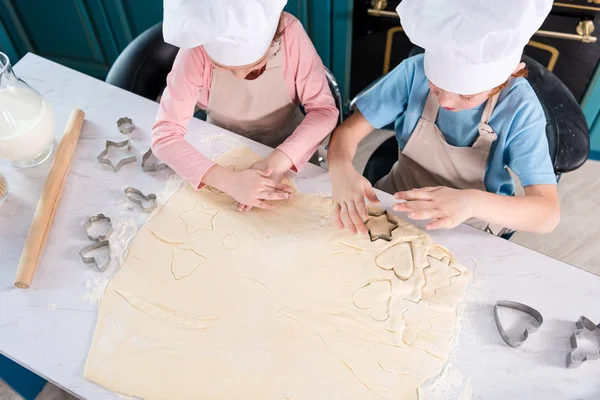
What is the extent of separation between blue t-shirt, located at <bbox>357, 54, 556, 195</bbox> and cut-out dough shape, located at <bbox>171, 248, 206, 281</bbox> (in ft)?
1.56

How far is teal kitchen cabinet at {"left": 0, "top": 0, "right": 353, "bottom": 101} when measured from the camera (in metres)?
1.74

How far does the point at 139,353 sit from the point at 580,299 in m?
0.74

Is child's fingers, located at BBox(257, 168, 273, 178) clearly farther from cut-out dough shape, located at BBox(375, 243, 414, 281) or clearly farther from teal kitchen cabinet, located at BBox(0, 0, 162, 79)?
teal kitchen cabinet, located at BBox(0, 0, 162, 79)

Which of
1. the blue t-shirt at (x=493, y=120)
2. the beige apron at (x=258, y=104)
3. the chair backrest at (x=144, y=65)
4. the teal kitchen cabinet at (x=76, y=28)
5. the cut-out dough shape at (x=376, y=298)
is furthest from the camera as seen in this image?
the teal kitchen cabinet at (x=76, y=28)

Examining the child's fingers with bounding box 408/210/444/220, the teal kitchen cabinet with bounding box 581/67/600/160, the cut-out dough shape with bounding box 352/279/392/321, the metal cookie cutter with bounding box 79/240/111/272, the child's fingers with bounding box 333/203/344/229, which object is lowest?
the teal kitchen cabinet with bounding box 581/67/600/160

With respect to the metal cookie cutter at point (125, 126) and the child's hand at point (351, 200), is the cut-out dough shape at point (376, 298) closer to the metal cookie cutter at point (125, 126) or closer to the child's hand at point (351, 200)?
the child's hand at point (351, 200)

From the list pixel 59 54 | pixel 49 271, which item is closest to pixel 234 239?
pixel 49 271

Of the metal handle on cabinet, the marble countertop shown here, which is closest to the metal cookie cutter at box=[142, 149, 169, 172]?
the marble countertop

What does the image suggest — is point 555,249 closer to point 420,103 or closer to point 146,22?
point 420,103

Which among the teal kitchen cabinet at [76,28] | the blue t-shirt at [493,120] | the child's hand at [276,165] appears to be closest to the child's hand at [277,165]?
the child's hand at [276,165]

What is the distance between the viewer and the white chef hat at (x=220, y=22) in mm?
871

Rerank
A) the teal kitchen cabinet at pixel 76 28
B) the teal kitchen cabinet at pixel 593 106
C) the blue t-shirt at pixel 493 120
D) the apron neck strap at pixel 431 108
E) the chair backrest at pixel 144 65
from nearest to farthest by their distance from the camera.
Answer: the blue t-shirt at pixel 493 120 → the apron neck strap at pixel 431 108 → the chair backrest at pixel 144 65 → the teal kitchen cabinet at pixel 593 106 → the teal kitchen cabinet at pixel 76 28

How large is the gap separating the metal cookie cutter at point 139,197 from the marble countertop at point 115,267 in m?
0.02

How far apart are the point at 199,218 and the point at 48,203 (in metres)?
0.30
